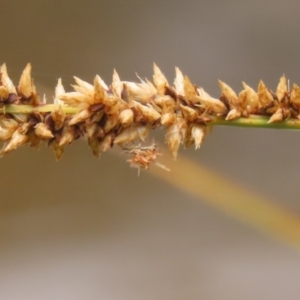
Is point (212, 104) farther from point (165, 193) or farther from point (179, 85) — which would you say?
point (165, 193)

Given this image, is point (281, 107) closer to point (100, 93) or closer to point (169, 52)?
point (100, 93)

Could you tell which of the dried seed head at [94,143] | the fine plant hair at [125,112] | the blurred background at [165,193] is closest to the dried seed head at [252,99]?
the fine plant hair at [125,112]

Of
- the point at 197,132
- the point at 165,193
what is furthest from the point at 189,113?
the point at 165,193

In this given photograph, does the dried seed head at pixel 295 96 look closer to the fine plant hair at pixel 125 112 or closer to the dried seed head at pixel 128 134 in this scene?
the fine plant hair at pixel 125 112

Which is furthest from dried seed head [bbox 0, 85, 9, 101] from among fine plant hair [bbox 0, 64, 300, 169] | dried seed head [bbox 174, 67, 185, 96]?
dried seed head [bbox 174, 67, 185, 96]

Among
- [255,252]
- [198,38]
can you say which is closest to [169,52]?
[198,38]

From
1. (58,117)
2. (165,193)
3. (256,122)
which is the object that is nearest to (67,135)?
(58,117)

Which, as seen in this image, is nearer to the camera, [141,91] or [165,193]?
[141,91]
